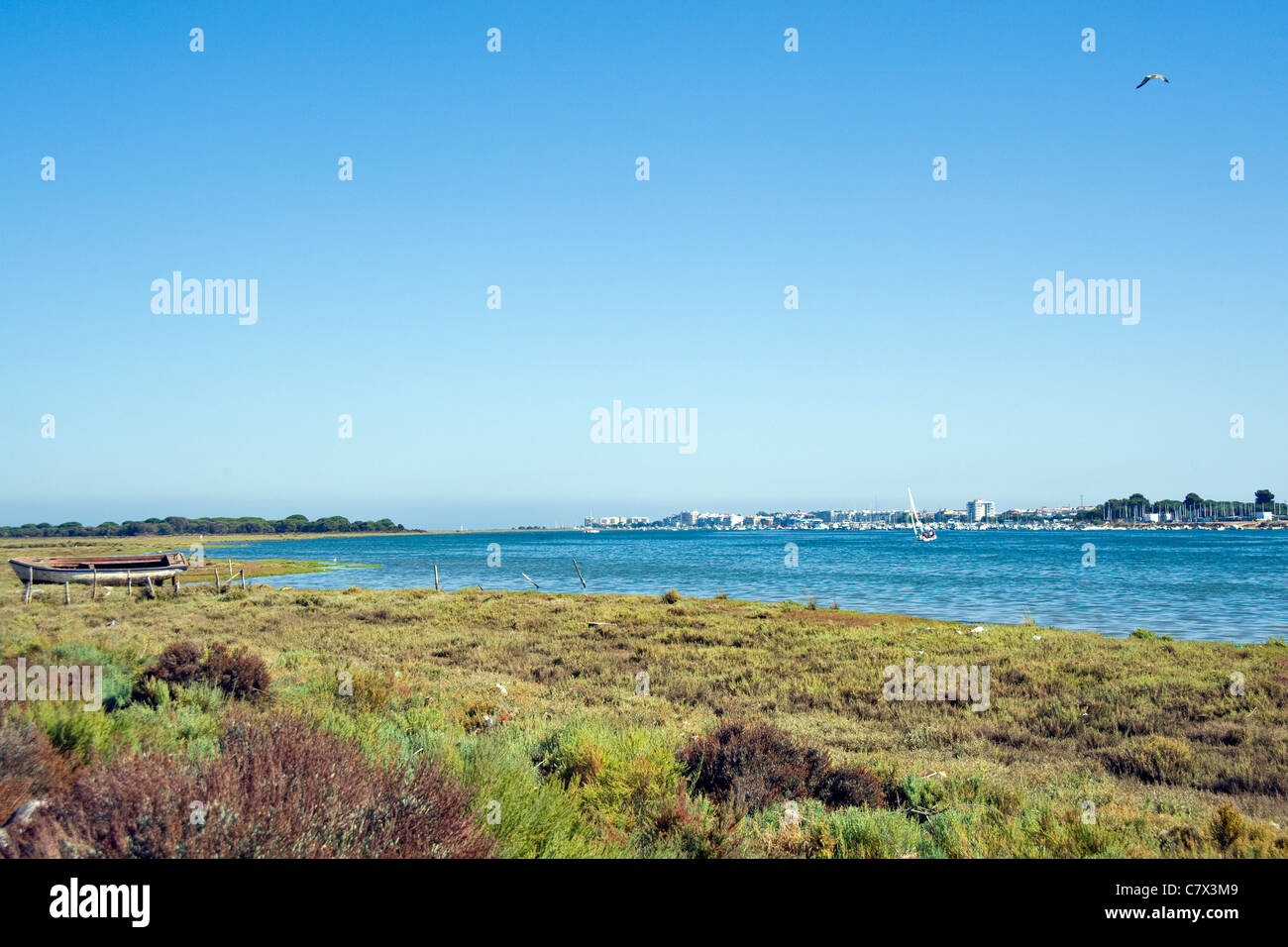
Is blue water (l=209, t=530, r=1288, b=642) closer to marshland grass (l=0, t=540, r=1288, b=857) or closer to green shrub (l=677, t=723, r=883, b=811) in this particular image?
marshland grass (l=0, t=540, r=1288, b=857)

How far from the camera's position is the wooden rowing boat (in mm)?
33594

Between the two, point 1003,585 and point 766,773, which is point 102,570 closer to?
point 766,773

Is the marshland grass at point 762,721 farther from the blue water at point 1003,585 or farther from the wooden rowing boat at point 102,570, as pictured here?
the blue water at point 1003,585

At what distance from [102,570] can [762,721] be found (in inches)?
1518

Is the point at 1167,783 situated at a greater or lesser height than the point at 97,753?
lesser

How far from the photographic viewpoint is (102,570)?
3650cm

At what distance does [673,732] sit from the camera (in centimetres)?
977

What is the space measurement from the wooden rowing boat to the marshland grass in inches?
322

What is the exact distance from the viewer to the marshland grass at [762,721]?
5.82 meters

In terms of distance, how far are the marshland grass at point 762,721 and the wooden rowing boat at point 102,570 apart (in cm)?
819

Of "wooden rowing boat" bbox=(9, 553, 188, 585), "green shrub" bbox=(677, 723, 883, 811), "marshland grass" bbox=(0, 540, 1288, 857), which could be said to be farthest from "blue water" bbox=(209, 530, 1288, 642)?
"green shrub" bbox=(677, 723, 883, 811)
